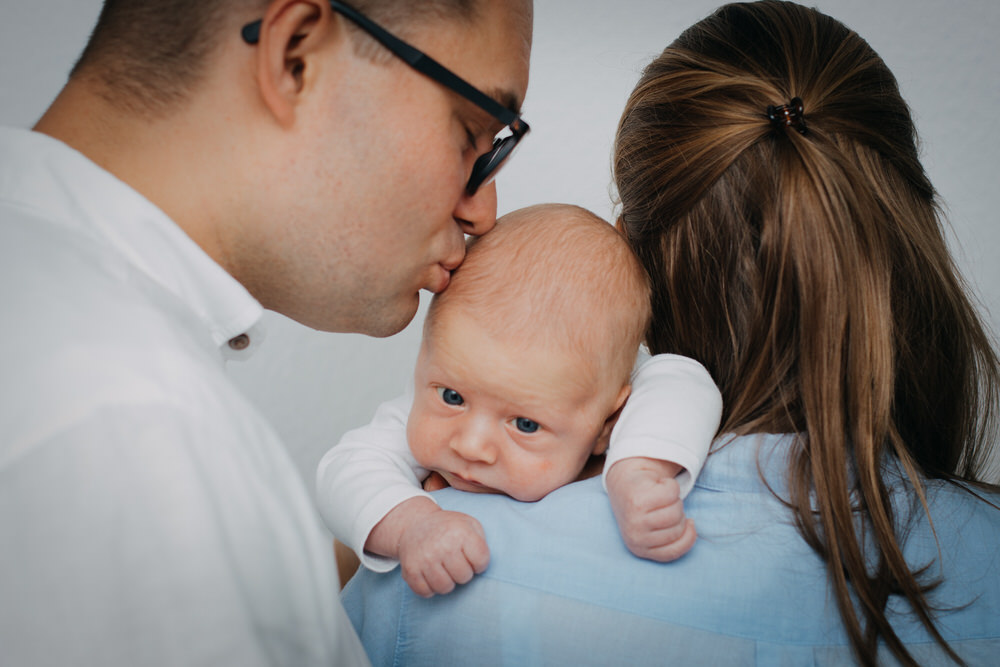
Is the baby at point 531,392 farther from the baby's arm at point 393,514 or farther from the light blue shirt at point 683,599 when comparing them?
the light blue shirt at point 683,599

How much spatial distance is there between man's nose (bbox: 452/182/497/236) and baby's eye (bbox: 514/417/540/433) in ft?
1.43

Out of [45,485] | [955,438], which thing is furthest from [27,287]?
[955,438]

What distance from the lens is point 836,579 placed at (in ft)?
4.04

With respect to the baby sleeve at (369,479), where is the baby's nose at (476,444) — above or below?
above

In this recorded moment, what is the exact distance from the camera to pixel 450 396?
65.3 inches

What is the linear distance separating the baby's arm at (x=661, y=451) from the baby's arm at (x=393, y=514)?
0.27m

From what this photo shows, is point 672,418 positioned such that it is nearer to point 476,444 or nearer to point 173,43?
point 476,444

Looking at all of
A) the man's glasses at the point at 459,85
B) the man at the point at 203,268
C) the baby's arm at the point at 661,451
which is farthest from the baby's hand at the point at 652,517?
the man's glasses at the point at 459,85

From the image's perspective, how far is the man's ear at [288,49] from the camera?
48.4 inches

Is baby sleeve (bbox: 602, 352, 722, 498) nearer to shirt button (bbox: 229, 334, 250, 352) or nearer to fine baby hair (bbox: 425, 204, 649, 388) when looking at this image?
fine baby hair (bbox: 425, 204, 649, 388)

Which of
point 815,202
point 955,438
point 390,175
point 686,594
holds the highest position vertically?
point 815,202

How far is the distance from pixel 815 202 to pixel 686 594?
0.77m

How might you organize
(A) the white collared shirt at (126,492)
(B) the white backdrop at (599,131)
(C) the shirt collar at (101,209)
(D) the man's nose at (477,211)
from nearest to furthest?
1. (A) the white collared shirt at (126,492)
2. (C) the shirt collar at (101,209)
3. (D) the man's nose at (477,211)
4. (B) the white backdrop at (599,131)

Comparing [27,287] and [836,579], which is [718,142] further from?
[27,287]
